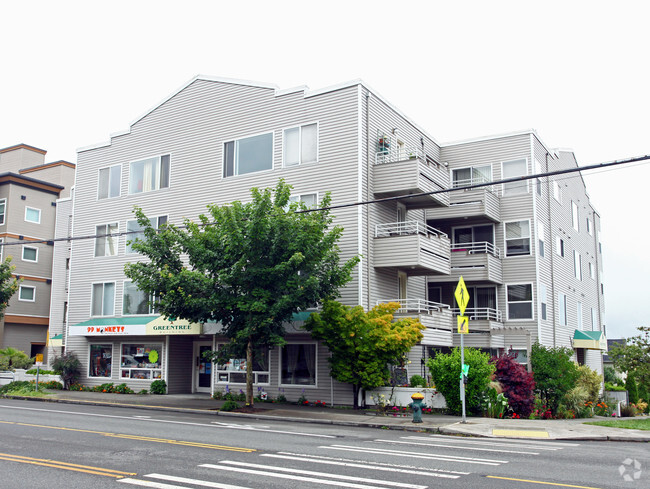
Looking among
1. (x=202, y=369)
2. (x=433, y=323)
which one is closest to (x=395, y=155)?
(x=433, y=323)

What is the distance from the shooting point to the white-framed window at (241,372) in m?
25.8

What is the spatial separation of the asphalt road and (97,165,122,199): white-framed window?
16.0 metres

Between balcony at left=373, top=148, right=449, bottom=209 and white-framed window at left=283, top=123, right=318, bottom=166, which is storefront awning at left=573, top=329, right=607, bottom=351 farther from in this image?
white-framed window at left=283, top=123, right=318, bottom=166

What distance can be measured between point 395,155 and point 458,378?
1018 centimetres

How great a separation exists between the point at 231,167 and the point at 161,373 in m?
9.84

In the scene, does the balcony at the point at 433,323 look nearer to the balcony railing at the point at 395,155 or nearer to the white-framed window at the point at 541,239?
the balcony railing at the point at 395,155

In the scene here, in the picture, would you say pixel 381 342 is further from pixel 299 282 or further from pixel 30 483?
pixel 30 483

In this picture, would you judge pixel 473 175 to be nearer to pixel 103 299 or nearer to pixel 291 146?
pixel 291 146

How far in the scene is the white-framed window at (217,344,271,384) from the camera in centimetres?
2581

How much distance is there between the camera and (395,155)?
26828 millimetres

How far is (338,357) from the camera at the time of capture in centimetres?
2228

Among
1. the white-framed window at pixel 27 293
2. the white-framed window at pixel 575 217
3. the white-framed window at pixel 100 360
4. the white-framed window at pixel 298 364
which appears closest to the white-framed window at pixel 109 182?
the white-framed window at pixel 100 360

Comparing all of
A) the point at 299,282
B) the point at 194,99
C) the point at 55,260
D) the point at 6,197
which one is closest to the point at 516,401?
the point at 299,282

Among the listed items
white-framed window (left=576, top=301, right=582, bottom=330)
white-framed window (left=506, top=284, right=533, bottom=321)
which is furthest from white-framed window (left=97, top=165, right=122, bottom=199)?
white-framed window (left=576, top=301, right=582, bottom=330)
